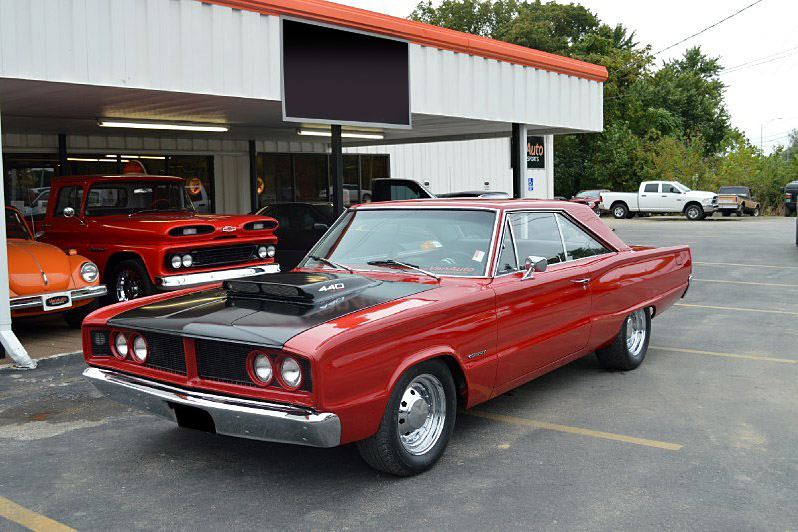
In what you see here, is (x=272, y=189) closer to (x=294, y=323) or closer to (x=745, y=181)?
(x=294, y=323)

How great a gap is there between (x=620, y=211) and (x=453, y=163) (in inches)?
724

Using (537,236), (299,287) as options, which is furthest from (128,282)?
(299,287)

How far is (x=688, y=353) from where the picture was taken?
7574 mm

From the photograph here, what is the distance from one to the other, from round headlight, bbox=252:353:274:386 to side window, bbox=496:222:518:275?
1.84 m

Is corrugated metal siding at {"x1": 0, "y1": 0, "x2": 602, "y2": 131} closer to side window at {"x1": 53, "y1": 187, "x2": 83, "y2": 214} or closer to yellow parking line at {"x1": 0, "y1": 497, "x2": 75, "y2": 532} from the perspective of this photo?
side window at {"x1": 53, "y1": 187, "x2": 83, "y2": 214}

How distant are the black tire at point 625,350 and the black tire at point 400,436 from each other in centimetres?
252

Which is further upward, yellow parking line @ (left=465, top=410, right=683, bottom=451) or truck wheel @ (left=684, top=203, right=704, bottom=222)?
truck wheel @ (left=684, top=203, right=704, bottom=222)

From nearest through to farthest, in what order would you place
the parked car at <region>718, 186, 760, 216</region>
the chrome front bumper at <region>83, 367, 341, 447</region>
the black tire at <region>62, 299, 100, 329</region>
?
the chrome front bumper at <region>83, 367, 341, 447</region>, the black tire at <region>62, 299, 100, 329</region>, the parked car at <region>718, 186, 760, 216</region>

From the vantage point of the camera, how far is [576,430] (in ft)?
17.1

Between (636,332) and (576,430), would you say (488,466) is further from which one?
(636,332)

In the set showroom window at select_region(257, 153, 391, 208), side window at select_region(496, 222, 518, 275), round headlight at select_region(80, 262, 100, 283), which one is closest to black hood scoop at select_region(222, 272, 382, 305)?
side window at select_region(496, 222, 518, 275)

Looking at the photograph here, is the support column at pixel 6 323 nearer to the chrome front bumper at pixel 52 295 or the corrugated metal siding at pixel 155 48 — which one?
the chrome front bumper at pixel 52 295

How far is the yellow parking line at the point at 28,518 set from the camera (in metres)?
3.78

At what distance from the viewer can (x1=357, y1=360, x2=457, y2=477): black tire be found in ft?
13.4
